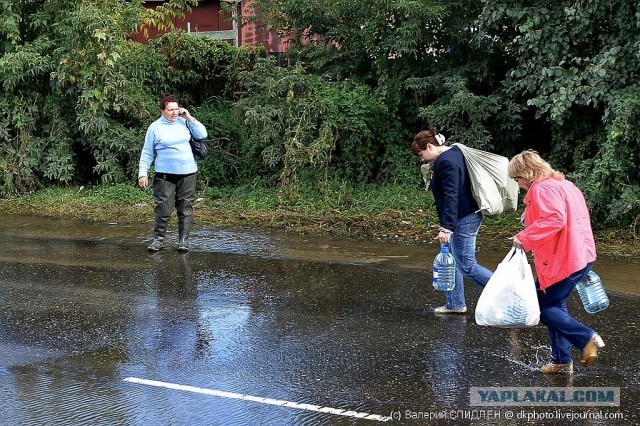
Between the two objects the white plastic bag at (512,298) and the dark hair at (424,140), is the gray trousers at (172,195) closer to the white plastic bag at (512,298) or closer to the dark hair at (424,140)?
the dark hair at (424,140)

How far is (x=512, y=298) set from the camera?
583 centimetres

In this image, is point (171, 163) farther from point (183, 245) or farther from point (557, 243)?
point (557, 243)

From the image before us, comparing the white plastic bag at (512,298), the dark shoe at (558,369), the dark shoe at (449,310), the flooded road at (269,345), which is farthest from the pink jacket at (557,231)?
the dark shoe at (449,310)

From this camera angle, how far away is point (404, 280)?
28.6 feet

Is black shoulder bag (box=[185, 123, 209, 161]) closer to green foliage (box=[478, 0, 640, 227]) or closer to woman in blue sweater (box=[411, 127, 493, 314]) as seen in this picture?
woman in blue sweater (box=[411, 127, 493, 314])

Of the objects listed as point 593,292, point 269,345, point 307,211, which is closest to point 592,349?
point 593,292

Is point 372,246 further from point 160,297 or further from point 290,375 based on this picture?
point 290,375

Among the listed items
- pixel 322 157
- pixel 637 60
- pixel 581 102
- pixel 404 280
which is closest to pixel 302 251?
pixel 404 280

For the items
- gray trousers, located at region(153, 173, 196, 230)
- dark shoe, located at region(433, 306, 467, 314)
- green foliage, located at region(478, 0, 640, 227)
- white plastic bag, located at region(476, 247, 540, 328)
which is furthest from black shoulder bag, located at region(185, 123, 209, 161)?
white plastic bag, located at region(476, 247, 540, 328)

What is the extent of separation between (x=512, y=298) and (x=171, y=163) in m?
5.30

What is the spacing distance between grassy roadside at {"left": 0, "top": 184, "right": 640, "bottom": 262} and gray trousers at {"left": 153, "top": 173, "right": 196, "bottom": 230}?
1731 mm

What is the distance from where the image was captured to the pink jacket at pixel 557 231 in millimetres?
5566

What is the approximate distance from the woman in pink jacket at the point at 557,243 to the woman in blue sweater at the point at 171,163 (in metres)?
5.17

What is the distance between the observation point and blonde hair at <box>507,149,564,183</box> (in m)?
5.72
